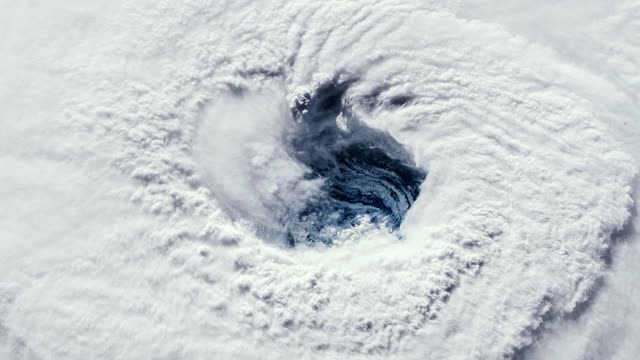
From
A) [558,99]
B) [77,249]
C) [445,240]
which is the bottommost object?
[77,249]

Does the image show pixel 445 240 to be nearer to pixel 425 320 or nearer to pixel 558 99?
pixel 425 320

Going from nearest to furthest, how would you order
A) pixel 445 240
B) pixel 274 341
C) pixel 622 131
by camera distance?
pixel 274 341
pixel 445 240
pixel 622 131

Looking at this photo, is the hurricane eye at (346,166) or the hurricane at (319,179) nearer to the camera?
the hurricane at (319,179)

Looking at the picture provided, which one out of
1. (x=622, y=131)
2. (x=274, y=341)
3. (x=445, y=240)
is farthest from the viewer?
(x=622, y=131)

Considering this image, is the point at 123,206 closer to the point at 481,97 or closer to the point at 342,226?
the point at 342,226

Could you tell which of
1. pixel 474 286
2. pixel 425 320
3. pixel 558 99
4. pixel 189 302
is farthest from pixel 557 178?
pixel 189 302

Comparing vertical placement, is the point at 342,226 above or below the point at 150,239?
above

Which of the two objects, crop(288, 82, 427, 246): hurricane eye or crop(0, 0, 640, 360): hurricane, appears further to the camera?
crop(288, 82, 427, 246): hurricane eye

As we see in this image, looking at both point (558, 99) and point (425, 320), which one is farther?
point (558, 99)

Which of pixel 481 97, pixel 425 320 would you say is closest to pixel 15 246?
pixel 425 320
